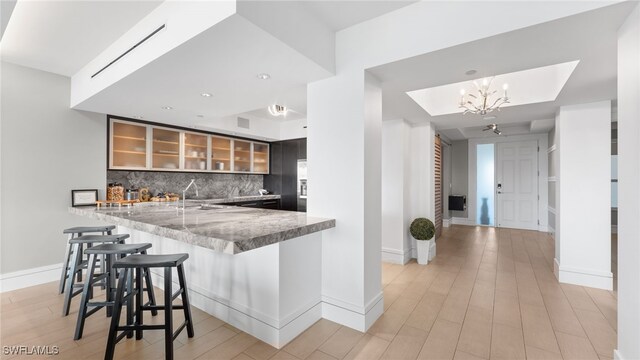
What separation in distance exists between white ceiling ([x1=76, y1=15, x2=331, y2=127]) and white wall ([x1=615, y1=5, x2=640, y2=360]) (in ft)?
6.46

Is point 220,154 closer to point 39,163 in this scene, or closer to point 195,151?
point 195,151

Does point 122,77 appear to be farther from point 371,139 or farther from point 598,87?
point 598,87

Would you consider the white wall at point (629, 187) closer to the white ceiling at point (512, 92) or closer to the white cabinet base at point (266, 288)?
the white ceiling at point (512, 92)

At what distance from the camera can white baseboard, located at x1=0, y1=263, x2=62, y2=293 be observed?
3164 mm

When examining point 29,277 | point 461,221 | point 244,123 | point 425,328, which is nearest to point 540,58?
point 425,328

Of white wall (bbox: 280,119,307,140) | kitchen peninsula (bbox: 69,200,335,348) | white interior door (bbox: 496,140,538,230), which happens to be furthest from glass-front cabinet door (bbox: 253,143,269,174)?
white interior door (bbox: 496,140,538,230)

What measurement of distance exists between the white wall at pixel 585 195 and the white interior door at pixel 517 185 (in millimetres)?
3898

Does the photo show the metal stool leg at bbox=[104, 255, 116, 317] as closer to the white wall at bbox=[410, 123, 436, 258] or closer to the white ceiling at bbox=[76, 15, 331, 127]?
the white ceiling at bbox=[76, 15, 331, 127]

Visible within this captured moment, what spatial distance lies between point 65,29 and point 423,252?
4.88 m

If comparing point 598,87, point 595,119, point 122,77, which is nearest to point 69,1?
point 122,77

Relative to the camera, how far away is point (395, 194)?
4.26 metres

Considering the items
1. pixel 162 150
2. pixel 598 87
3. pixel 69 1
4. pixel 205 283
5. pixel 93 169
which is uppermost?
pixel 69 1

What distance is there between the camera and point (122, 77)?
102 inches

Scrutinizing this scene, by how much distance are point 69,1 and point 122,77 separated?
62 centimetres
